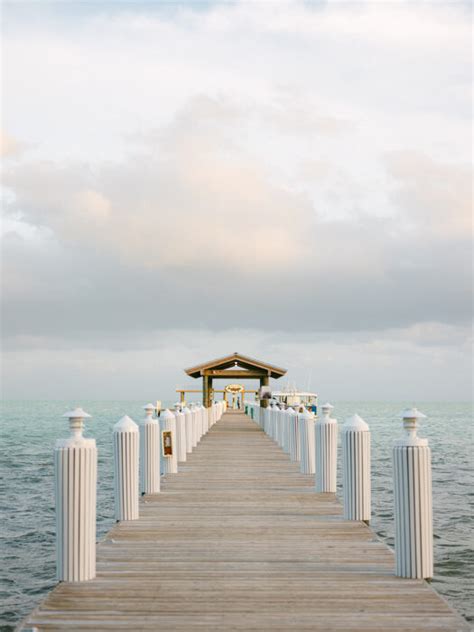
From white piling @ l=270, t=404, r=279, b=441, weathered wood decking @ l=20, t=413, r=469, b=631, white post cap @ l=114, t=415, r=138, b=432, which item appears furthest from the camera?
white piling @ l=270, t=404, r=279, b=441

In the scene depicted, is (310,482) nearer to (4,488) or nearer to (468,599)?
(468,599)

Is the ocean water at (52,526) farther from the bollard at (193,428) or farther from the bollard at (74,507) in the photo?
the bollard at (193,428)

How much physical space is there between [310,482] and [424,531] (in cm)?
709

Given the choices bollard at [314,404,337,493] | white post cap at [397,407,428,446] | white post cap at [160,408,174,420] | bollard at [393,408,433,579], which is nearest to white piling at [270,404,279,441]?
white post cap at [160,408,174,420]

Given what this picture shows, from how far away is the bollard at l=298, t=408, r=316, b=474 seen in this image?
565 inches

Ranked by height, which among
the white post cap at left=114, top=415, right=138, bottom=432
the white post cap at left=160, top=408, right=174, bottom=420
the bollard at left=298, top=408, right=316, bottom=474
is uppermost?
the white post cap at left=114, top=415, right=138, bottom=432

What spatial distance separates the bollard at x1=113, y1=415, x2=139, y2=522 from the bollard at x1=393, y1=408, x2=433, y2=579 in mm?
3869

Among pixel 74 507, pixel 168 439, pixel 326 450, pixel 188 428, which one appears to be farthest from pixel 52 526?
pixel 74 507

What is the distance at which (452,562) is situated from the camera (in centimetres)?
1567

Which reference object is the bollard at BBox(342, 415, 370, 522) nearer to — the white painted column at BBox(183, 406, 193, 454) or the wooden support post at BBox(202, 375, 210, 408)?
the white painted column at BBox(183, 406, 193, 454)

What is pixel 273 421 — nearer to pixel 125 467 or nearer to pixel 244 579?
pixel 125 467

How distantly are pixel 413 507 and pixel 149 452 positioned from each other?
6102 mm

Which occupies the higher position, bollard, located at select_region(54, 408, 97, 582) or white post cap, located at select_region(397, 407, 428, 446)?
white post cap, located at select_region(397, 407, 428, 446)

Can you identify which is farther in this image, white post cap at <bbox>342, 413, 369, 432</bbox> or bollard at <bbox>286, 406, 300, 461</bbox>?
bollard at <bbox>286, 406, 300, 461</bbox>
